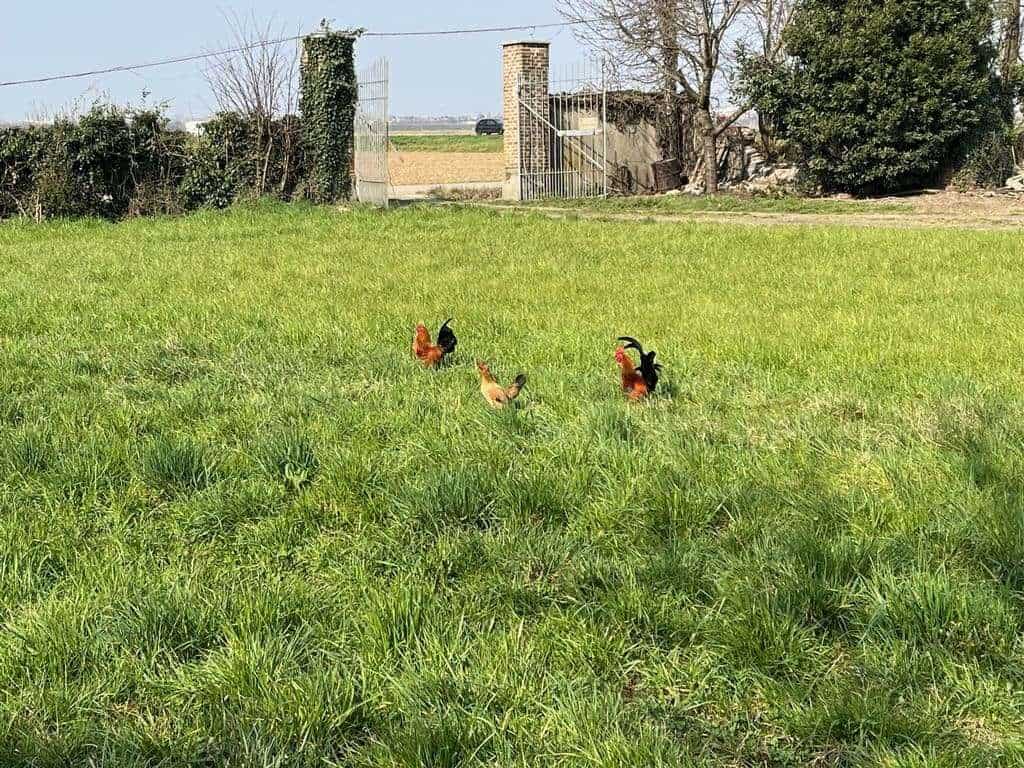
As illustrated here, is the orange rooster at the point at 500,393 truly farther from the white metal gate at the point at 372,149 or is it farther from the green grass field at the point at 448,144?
the green grass field at the point at 448,144

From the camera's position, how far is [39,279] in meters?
10.1

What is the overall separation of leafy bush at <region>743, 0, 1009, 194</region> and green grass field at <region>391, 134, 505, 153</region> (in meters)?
25.4

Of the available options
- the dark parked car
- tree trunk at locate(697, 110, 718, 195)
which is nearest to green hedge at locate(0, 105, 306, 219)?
tree trunk at locate(697, 110, 718, 195)

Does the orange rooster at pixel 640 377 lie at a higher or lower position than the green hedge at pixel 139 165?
lower

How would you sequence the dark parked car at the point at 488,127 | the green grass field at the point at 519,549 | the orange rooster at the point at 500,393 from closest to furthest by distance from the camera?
the green grass field at the point at 519,549 < the orange rooster at the point at 500,393 < the dark parked car at the point at 488,127

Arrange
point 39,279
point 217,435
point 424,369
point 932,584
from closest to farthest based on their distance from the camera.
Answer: point 932,584
point 217,435
point 424,369
point 39,279

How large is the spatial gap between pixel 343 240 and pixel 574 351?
7806mm

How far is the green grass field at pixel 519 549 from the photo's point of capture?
7.43 ft

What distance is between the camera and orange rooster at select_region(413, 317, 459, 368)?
5.75 meters

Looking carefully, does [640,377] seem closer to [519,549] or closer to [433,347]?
Result: [433,347]

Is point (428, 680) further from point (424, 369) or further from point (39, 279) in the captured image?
point (39, 279)

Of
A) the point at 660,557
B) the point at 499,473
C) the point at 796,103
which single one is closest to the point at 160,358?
the point at 499,473

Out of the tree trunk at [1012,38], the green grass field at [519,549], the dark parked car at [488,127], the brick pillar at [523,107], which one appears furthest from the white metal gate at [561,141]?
the dark parked car at [488,127]

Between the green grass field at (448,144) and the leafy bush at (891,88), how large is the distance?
25.4m
